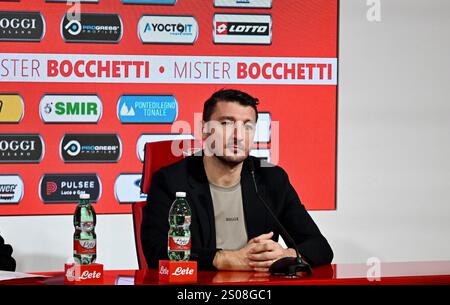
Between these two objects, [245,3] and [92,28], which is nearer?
[92,28]

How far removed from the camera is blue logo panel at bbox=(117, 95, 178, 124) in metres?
4.21

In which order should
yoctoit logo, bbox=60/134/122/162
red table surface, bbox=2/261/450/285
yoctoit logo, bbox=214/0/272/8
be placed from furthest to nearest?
yoctoit logo, bbox=214/0/272/8, yoctoit logo, bbox=60/134/122/162, red table surface, bbox=2/261/450/285

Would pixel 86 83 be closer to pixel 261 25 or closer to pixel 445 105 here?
pixel 261 25

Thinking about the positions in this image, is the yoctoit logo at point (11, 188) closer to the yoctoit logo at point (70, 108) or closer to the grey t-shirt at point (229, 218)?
the yoctoit logo at point (70, 108)

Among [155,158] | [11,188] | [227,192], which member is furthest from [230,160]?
[11,188]

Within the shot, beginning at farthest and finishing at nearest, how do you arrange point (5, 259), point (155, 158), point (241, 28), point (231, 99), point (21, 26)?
point (241, 28) → point (21, 26) → point (155, 158) → point (231, 99) → point (5, 259)

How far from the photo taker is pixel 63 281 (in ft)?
6.89

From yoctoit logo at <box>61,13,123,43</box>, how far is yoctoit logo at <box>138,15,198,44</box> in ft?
0.44

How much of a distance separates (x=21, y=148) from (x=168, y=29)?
3.34ft

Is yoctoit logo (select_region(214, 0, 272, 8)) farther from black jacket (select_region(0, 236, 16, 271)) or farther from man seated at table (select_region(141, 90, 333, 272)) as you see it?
black jacket (select_region(0, 236, 16, 271))

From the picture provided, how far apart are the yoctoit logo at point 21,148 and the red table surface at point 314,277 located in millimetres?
1930

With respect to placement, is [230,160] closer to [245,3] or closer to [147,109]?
[147,109]

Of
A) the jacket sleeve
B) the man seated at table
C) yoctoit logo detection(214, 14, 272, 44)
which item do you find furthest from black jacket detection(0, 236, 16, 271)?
yoctoit logo detection(214, 14, 272, 44)

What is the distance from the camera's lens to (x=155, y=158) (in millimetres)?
3066
